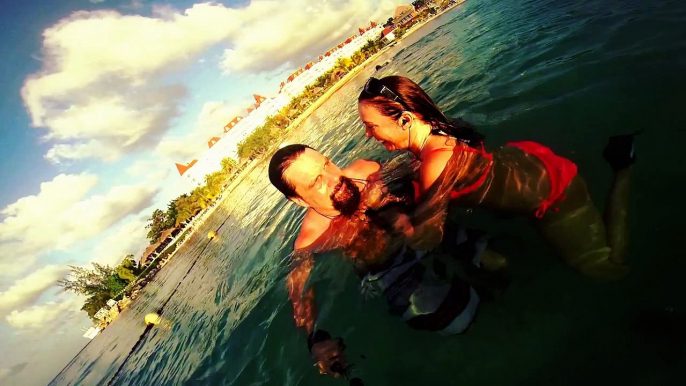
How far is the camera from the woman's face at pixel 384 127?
3.26 m

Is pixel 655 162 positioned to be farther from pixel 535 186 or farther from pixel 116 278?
pixel 116 278

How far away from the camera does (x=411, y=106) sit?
10.6 feet

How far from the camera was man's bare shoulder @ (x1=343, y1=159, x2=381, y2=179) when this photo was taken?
4578 mm

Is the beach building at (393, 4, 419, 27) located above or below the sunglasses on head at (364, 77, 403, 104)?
above

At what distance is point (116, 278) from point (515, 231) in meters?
81.2

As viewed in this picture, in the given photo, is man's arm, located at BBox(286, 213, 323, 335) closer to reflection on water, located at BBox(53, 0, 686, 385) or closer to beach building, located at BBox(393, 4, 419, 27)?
reflection on water, located at BBox(53, 0, 686, 385)

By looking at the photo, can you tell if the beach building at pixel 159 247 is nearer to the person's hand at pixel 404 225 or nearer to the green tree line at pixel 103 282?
the green tree line at pixel 103 282

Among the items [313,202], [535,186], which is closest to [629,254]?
[535,186]

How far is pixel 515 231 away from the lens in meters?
3.93

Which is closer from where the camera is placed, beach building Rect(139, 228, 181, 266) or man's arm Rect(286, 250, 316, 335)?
man's arm Rect(286, 250, 316, 335)

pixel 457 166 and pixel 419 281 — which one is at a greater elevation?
pixel 457 166

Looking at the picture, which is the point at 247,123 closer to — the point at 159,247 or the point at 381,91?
the point at 159,247

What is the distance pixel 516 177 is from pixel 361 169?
6.85 feet

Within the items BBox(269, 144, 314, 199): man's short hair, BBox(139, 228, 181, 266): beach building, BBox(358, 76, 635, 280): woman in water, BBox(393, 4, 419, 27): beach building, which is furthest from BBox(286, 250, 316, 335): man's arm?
BBox(393, 4, 419, 27): beach building
